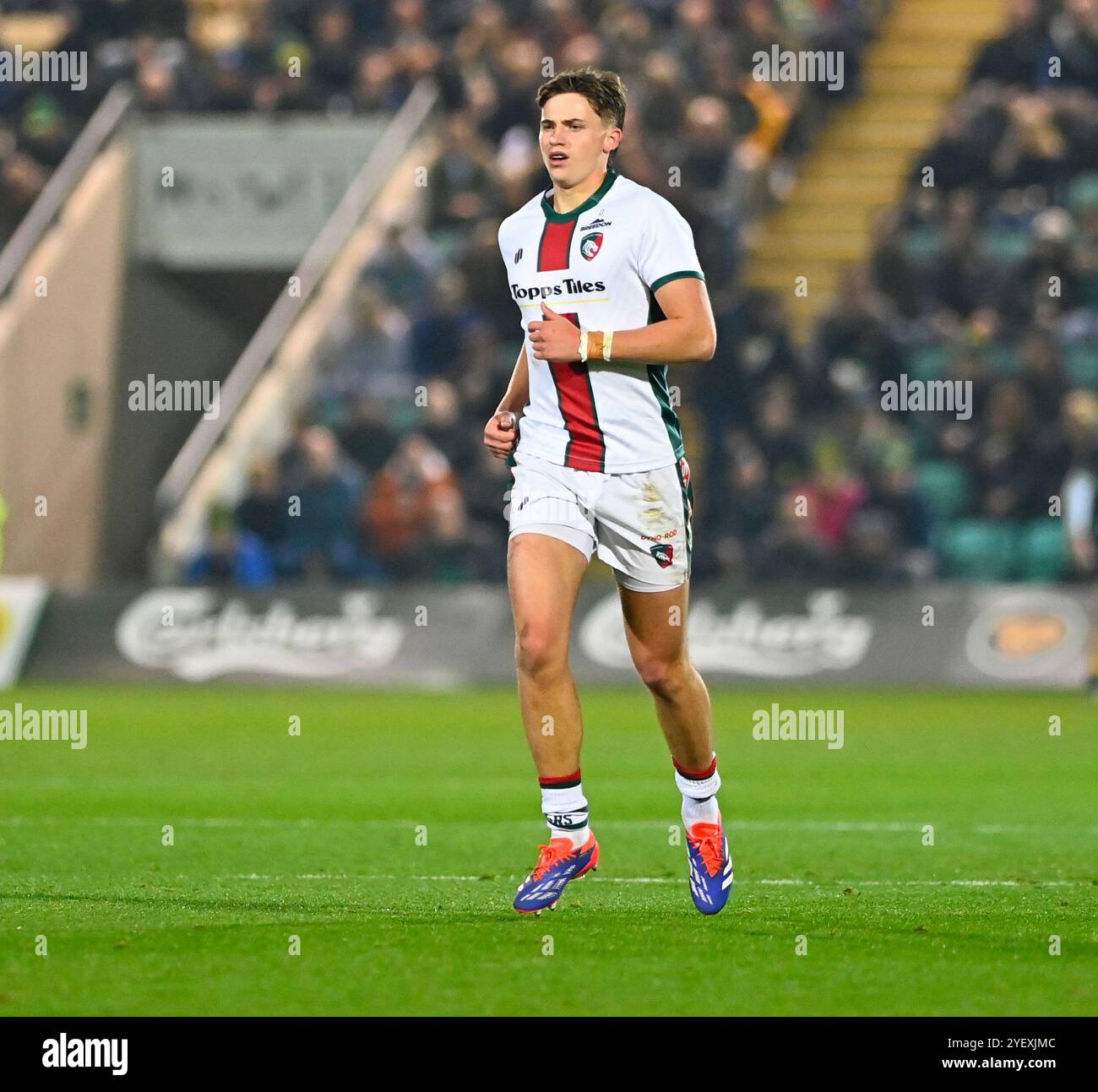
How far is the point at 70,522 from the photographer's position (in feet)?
76.6

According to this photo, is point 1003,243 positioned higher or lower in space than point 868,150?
lower

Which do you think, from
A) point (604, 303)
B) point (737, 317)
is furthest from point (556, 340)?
point (737, 317)

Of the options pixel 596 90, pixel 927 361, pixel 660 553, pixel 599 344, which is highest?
pixel 927 361

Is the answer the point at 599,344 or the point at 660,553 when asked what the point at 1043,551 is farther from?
the point at 599,344

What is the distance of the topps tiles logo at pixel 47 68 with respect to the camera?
83.7ft

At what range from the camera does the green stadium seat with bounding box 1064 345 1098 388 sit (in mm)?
21406

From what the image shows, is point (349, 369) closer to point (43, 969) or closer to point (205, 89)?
point (205, 89)

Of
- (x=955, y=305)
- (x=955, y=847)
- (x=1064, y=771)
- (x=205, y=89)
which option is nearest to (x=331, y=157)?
(x=205, y=89)

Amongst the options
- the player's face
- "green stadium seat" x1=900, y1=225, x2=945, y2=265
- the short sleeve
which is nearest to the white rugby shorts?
the short sleeve

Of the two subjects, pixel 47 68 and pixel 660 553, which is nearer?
pixel 660 553

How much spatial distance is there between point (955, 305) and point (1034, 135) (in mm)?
1937

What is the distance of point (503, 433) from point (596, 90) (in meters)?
1.19

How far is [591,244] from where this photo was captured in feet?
25.1

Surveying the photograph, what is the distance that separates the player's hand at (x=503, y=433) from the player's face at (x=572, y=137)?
818mm
